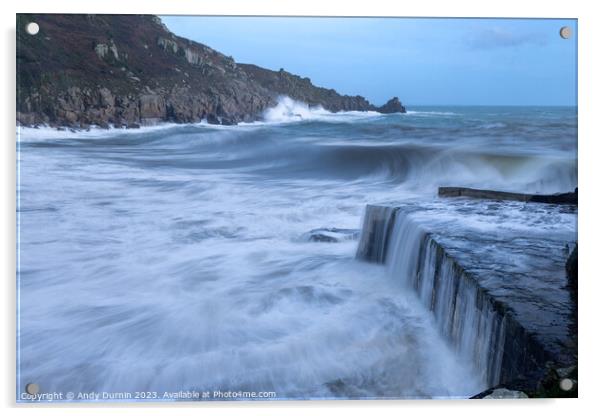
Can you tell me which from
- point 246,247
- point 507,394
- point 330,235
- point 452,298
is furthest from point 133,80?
point 507,394

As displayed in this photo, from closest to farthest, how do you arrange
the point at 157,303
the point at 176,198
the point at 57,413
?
the point at 57,413
the point at 157,303
the point at 176,198

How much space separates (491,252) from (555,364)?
67 cm

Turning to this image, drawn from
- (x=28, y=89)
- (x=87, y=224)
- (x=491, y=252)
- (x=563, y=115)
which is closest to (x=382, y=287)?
(x=491, y=252)

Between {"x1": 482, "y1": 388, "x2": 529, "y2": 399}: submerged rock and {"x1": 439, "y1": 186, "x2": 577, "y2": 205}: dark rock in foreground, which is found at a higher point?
{"x1": 439, "y1": 186, "x2": 577, "y2": 205}: dark rock in foreground

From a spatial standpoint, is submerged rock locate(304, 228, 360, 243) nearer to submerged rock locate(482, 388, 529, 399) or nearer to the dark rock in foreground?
the dark rock in foreground

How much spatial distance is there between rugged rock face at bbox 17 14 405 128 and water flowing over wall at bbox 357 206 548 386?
64cm

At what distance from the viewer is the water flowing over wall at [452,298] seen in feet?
8.25

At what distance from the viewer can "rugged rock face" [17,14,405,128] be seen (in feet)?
10.3

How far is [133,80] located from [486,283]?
6.38ft

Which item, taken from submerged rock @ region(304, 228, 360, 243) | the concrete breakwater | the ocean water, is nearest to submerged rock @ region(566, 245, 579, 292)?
the concrete breakwater

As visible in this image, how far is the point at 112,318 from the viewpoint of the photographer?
312cm

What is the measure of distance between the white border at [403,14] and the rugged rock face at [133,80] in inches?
2.5
